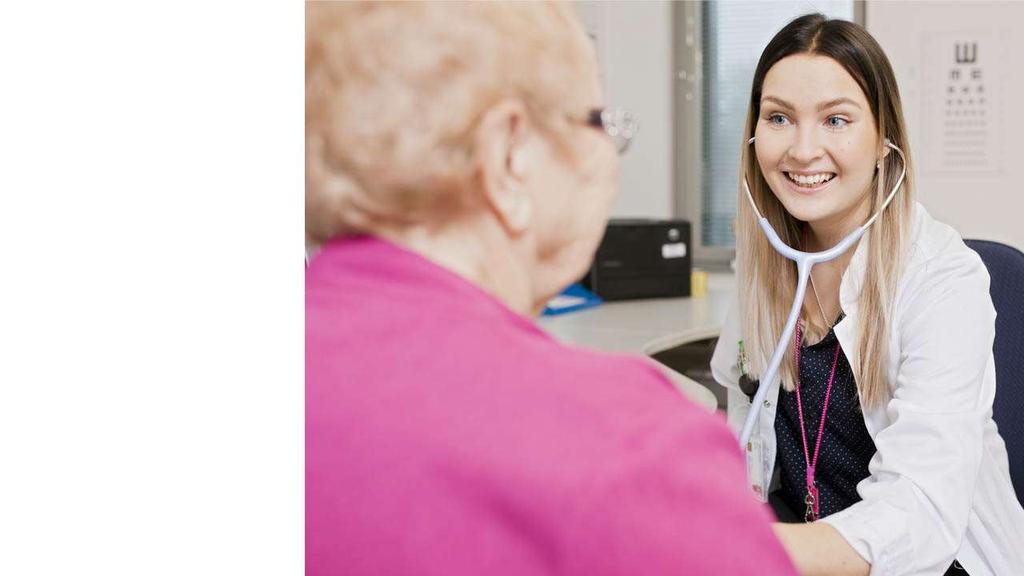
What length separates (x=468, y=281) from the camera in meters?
0.49

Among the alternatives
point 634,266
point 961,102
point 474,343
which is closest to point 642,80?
point 961,102

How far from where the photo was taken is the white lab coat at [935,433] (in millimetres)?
877

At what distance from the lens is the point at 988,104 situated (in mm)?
1242

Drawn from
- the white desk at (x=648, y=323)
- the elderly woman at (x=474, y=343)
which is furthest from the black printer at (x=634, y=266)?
the elderly woman at (x=474, y=343)

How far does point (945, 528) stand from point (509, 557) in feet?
1.95

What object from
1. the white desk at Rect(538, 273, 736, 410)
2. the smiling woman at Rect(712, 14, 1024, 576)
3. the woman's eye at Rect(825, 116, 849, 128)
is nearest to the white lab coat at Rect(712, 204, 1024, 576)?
the smiling woman at Rect(712, 14, 1024, 576)

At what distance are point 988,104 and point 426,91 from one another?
3.17 feet

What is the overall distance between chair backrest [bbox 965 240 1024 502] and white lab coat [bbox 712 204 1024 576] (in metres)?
0.08

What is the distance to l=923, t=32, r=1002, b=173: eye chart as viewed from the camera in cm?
123

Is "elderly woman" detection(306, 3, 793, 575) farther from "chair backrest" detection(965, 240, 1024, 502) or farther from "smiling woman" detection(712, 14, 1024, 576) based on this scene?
"chair backrest" detection(965, 240, 1024, 502)
